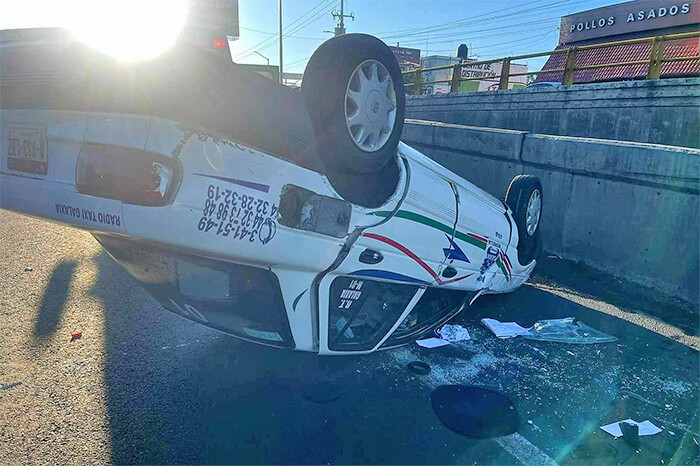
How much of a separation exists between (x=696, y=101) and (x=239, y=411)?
8.60 meters

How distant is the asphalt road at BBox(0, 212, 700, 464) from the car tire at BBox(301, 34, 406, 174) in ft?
4.82

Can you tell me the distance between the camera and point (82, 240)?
19.7 ft

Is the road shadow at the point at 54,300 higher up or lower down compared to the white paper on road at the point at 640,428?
lower down

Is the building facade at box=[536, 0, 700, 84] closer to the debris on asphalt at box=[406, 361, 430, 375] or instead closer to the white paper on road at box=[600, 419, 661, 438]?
the debris on asphalt at box=[406, 361, 430, 375]

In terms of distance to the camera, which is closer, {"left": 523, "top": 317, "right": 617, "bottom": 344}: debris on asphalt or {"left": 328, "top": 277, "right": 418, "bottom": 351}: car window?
{"left": 328, "top": 277, "right": 418, "bottom": 351}: car window

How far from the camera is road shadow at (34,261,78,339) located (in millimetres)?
3578

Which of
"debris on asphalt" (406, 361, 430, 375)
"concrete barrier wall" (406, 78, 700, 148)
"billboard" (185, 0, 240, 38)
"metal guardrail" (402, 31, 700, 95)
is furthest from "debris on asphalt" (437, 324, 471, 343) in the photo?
"billboard" (185, 0, 240, 38)

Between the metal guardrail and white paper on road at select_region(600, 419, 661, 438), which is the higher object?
the metal guardrail

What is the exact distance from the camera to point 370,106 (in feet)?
7.69

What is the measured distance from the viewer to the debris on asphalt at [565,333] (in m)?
3.69

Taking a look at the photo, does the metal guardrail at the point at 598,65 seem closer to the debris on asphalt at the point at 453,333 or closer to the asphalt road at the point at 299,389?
the asphalt road at the point at 299,389

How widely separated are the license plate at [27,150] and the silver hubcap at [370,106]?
A: 4.47 feet

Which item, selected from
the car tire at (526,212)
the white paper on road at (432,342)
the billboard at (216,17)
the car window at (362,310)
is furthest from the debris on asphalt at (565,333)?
the billboard at (216,17)

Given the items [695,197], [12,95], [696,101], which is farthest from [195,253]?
[696,101]
